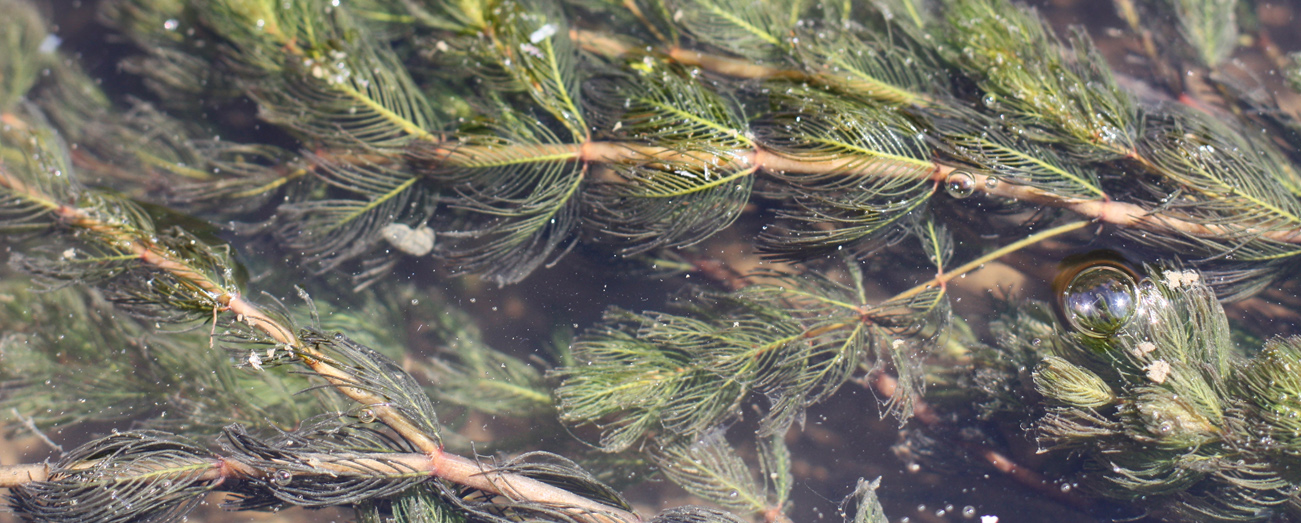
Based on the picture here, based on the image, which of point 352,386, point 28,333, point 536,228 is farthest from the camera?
point 28,333

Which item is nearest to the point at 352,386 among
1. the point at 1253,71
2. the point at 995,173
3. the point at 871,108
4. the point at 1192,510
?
the point at 871,108

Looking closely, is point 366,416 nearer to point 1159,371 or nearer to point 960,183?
point 960,183

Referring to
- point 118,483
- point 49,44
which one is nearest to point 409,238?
point 118,483

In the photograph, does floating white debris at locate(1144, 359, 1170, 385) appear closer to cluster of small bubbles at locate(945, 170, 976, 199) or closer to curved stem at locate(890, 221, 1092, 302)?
curved stem at locate(890, 221, 1092, 302)

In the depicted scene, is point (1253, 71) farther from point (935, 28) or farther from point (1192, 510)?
point (1192, 510)

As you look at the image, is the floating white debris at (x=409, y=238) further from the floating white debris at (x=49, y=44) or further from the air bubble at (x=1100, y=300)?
the air bubble at (x=1100, y=300)

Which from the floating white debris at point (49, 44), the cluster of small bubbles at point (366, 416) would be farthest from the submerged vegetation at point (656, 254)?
the floating white debris at point (49, 44)
